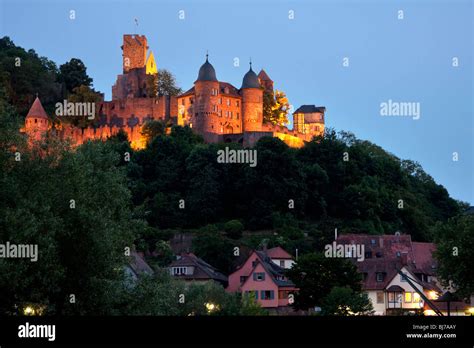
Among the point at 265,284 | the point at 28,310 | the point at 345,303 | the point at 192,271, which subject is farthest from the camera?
the point at 192,271

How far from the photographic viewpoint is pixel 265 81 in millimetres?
144875

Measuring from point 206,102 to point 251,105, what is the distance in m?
5.85

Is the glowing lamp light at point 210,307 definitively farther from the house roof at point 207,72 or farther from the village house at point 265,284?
the house roof at point 207,72

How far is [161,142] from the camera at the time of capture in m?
118

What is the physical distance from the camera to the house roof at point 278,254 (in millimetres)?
90562

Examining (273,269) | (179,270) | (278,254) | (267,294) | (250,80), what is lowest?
(267,294)

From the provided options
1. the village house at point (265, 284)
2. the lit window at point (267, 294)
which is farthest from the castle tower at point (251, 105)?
the lit window at point (267, 294)

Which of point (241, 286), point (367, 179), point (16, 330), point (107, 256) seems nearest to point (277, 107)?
point (367, 179)

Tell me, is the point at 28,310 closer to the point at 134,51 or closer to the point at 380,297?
the point at 380,297

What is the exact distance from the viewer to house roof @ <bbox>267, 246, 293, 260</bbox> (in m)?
90.6

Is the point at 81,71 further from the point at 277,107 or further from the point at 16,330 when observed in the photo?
the point at 16,330

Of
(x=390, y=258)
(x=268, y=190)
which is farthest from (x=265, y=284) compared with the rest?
(x=268, y=190)

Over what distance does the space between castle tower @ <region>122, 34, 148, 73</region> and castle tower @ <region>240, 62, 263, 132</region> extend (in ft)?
69.4

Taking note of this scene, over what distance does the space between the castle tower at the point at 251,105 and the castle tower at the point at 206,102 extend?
143 inches
